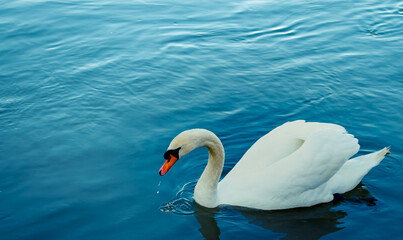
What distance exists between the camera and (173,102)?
10.3 metres

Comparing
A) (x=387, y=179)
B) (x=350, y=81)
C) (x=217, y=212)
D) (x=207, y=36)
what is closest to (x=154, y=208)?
(x=217, y=212)

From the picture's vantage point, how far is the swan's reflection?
6664 mm

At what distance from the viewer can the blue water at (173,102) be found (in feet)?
22.8

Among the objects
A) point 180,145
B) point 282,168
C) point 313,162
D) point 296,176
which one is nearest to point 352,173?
point 313,162

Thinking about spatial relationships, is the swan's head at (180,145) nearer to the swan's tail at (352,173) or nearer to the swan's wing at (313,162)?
Result: the swan's wing at (313,162)

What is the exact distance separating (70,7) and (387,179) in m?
11.1

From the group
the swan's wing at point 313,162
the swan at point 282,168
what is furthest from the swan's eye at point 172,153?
the swan's wing at point 313,162

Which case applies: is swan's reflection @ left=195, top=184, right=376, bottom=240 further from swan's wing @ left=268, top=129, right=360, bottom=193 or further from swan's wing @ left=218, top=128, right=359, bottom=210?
swan's wing @ left=268, top=129, right=360, bottom=193

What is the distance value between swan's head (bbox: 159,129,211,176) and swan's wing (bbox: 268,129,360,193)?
988 millimetres

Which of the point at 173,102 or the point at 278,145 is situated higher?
the point at 278,145

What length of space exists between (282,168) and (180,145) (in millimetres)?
1273

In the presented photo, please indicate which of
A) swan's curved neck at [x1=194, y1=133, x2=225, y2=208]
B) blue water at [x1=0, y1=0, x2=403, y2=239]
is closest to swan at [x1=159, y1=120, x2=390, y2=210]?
swan's curved neck at [x1=194, y1=133, x2=225, y2=208]

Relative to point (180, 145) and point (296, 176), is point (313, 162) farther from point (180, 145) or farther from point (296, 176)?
point (180, 145)

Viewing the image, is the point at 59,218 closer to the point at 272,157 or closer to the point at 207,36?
the point at 272,157
